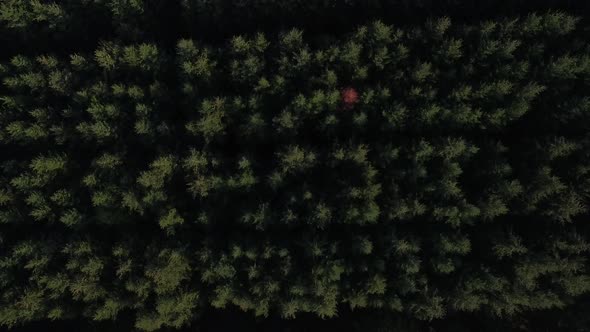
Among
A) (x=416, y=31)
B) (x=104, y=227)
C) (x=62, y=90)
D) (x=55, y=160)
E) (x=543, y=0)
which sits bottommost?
(x=104, y=227)

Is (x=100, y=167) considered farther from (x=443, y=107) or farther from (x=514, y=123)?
(x=514, y=123)

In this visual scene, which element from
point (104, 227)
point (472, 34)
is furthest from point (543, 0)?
point (104, 227)

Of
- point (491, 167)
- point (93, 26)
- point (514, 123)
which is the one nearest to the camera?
point (491, 167)

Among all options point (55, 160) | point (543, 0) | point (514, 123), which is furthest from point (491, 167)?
point (55, 160)

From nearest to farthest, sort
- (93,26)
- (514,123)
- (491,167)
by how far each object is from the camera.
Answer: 1. (491,167)
2. (514,123)
3. (93,26)

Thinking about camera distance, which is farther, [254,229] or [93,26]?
[93,26]

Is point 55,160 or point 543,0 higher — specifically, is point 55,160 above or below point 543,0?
below
